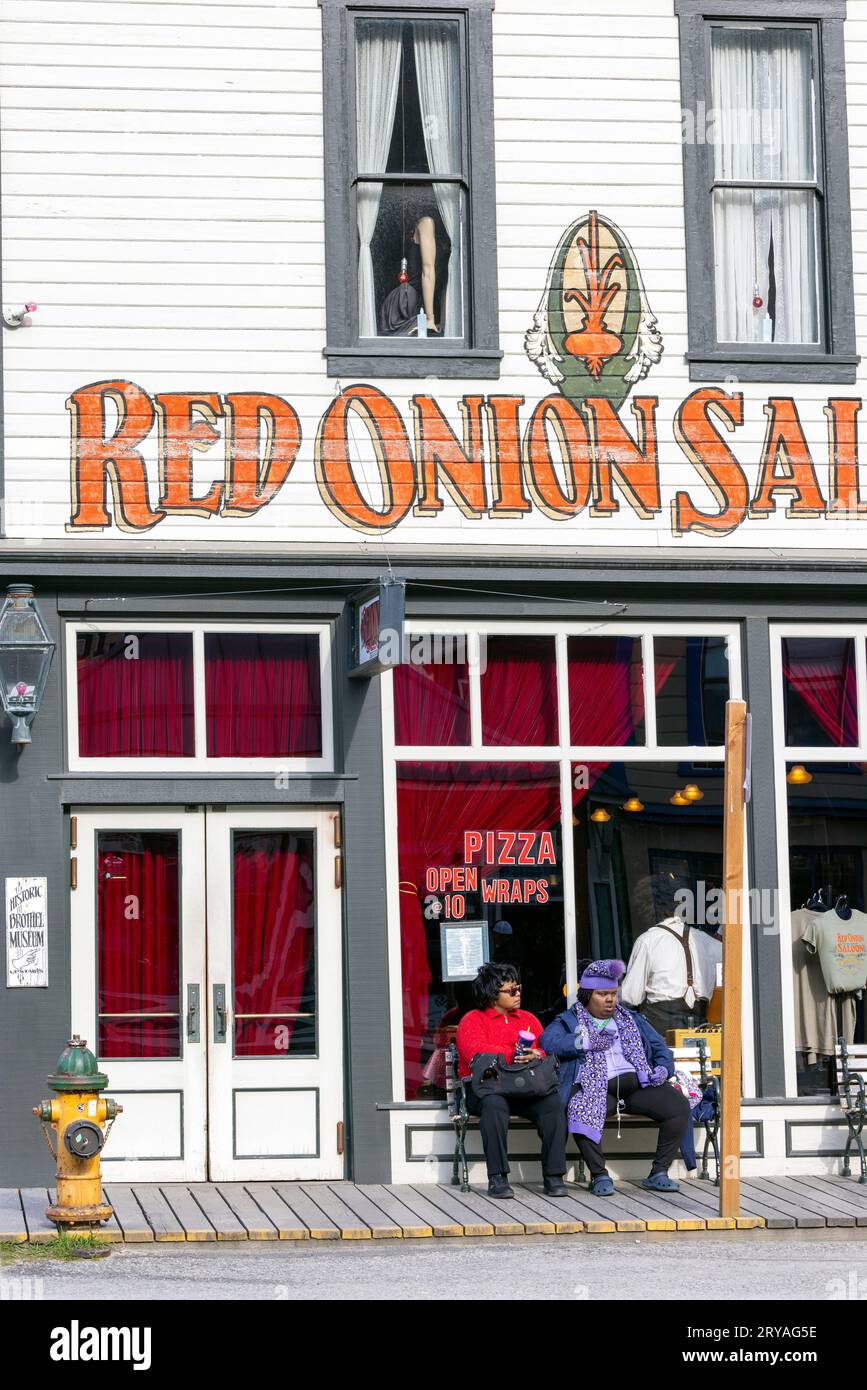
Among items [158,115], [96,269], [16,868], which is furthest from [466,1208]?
[158,115]

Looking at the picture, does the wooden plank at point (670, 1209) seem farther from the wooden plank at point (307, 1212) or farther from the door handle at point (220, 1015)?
the door handle at point (220, 1015)

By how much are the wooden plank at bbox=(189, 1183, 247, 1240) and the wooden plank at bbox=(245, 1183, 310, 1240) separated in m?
0.20

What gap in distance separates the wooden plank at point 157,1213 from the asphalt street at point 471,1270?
3.6 inches

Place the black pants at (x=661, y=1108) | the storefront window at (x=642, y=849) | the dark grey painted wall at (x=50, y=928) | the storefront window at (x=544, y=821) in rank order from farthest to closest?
the storefront window at (x=642, y=849)
the storefront window at (x=544, y=821)
the black pants at (x=661, y=1108)
the dark grey painted wall at (x=50, y=928)

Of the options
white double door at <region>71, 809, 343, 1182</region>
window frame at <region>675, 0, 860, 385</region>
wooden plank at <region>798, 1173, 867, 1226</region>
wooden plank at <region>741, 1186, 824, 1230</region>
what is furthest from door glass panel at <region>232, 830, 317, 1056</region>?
window frame at <region>675, 0, 860, 385</region>

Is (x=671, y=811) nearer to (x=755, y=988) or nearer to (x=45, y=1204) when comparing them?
(x=755, y=988)

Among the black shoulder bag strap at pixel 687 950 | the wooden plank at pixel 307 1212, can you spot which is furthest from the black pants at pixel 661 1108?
the wooden plank at pixel 307 1212

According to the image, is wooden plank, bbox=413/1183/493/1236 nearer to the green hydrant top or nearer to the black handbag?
the black handbag

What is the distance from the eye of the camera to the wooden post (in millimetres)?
11922

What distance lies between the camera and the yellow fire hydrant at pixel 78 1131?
1124 cm

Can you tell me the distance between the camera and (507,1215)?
39.2ft

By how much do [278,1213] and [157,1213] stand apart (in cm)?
68

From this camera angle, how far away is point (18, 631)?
12.8 meters
